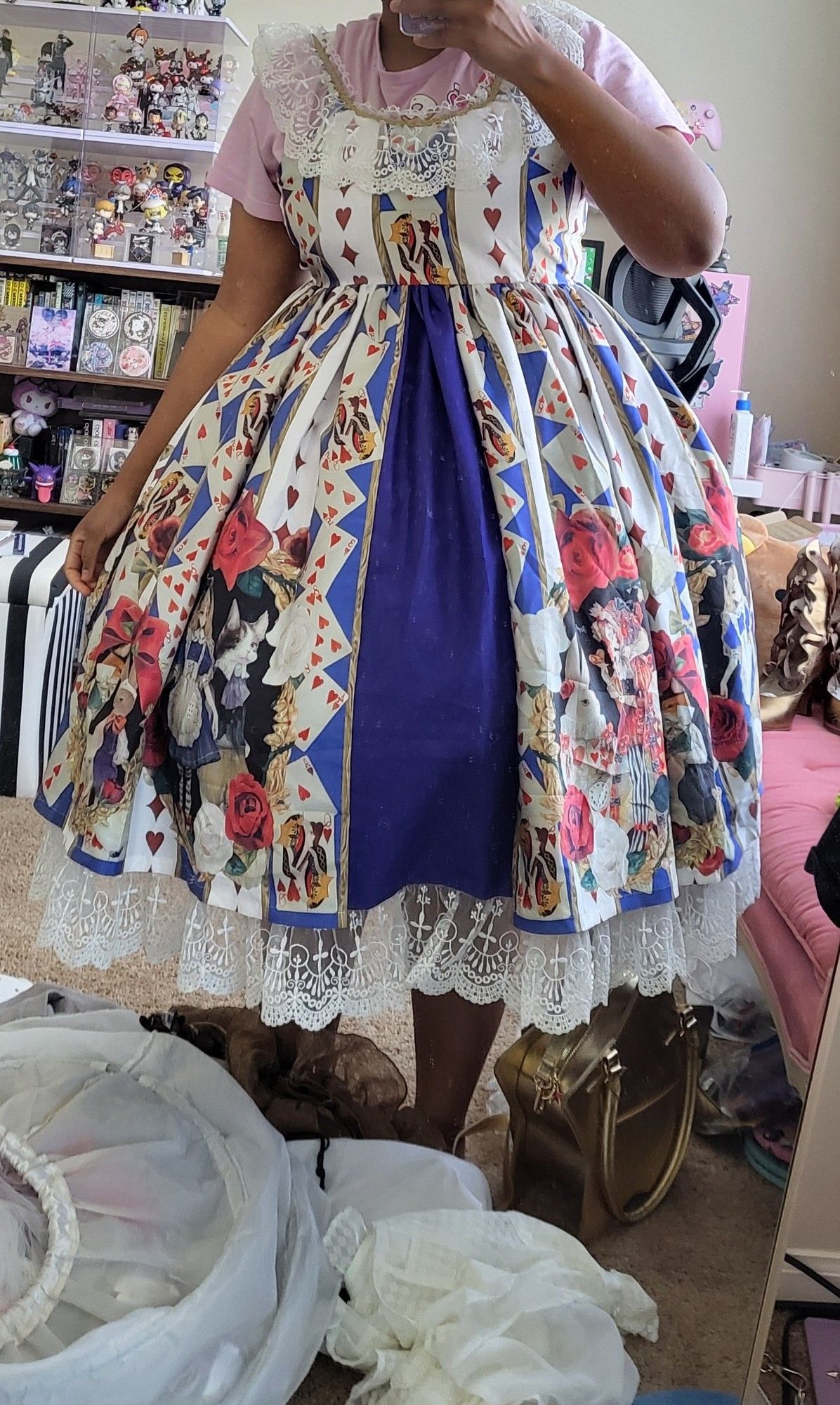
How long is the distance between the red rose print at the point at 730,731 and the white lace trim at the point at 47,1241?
51 cm

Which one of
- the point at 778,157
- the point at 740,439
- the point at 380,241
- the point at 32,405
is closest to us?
the point at 380,241

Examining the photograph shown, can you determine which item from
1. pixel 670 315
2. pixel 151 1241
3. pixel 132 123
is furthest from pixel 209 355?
pixel 132 123

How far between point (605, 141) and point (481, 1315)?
71 cm

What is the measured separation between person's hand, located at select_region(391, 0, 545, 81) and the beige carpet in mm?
559

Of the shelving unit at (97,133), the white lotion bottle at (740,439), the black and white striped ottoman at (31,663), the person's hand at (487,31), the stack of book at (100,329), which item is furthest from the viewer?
the stack of book at (100,329)

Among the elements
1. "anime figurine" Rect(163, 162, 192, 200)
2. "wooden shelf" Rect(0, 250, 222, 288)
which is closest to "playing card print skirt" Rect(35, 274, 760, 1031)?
"wooden shelf" Rect(0, 250, 222, 288)

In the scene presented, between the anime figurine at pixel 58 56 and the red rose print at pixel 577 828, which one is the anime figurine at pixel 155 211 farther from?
the red rose print at pixel 577 828

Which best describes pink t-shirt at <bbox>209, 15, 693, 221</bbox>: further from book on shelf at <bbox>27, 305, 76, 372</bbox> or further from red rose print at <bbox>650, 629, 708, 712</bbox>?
book on shelf at <bbox>27, 305, 76, 372</bbox>

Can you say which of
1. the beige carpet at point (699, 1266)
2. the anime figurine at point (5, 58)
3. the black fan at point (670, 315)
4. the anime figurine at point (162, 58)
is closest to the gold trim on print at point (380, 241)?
the black fan at point (670, 315)

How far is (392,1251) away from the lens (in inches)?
32.5

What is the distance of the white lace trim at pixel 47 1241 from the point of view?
2.35ft

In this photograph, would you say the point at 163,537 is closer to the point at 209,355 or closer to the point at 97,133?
the point at 209,355

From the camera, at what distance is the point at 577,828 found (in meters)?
0.68

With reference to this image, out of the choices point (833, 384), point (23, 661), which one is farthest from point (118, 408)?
point (833, 384)
